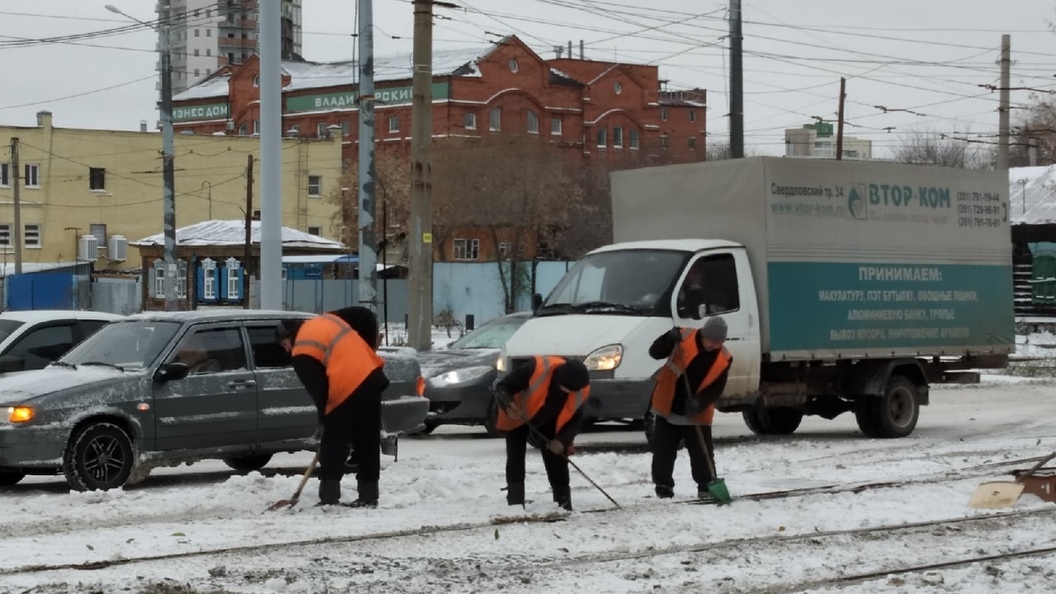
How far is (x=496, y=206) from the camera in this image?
6375cm

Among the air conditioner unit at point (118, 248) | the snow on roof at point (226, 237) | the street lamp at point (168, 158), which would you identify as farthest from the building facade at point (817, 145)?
the street lamp at point (168, 158)

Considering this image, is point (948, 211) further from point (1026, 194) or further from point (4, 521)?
point (1026, 194)

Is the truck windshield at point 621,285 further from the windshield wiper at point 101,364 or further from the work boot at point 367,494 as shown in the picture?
Answer: the work boot at point 367,494

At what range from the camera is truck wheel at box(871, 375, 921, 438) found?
18.4 meters

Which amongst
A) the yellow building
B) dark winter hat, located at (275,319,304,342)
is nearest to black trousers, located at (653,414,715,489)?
dark winter hat, located at (275,319,304,342)

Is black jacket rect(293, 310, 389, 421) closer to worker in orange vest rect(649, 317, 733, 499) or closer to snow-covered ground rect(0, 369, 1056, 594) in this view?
snow-covered ground rect(0, 369, 1056, 594)

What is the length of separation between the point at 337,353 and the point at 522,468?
5.17 feet

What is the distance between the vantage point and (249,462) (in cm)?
1487

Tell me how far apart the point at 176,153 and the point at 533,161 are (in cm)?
2326

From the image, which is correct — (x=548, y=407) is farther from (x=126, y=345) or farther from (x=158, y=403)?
(x=126, y=345)

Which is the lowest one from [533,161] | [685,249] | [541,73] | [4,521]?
[4,521]

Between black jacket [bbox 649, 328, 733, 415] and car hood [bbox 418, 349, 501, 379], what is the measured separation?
659 cm

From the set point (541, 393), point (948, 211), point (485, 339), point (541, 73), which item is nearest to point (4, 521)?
point (541, 393)

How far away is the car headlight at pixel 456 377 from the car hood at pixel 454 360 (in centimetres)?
8
